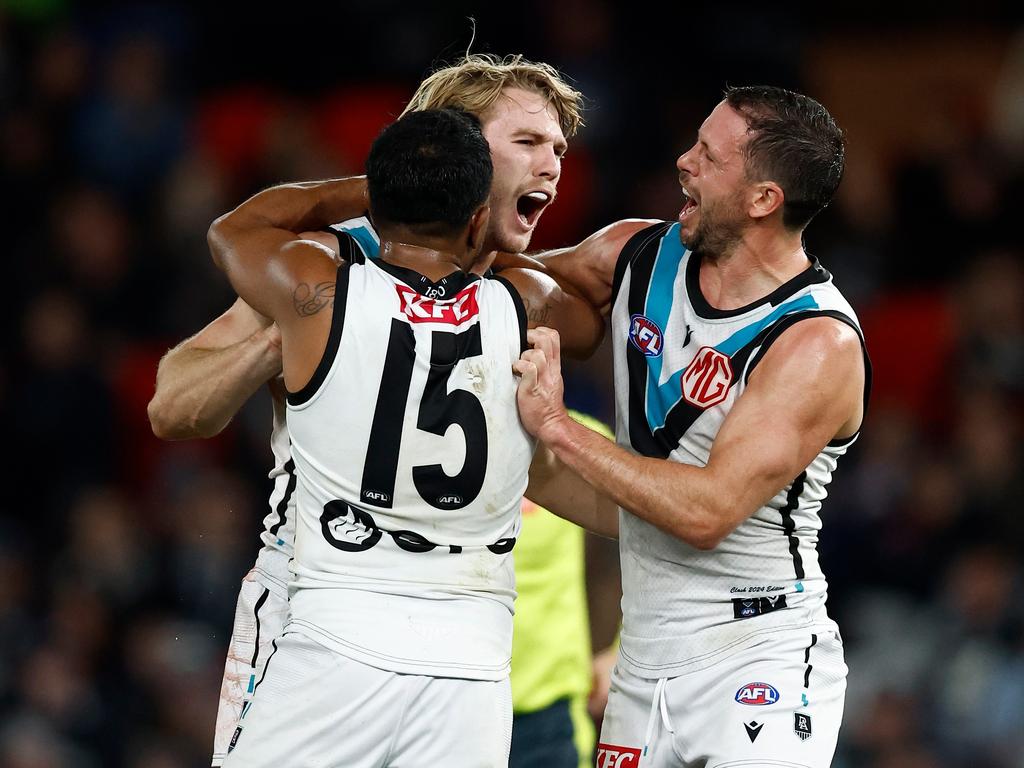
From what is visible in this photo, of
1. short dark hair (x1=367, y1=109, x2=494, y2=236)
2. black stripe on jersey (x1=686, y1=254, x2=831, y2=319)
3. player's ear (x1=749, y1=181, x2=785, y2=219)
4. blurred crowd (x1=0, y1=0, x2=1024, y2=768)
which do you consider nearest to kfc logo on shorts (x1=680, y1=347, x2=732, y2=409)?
black stripe on jersey (x1=686, y1=254, x2=831, y2=319)

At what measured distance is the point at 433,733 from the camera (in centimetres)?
350

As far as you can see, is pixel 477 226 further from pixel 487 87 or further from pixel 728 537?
pixel 728 537

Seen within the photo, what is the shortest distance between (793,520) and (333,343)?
146 cm

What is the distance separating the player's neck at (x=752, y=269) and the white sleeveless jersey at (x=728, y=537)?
0.03 metres

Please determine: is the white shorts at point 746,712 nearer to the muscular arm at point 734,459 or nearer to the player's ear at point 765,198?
the muscular arm at point 734,459

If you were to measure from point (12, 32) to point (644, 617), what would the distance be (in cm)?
816

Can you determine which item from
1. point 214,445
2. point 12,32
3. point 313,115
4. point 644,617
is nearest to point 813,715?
point 644,617

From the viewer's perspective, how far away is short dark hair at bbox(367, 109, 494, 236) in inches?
139

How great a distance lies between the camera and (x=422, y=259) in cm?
361

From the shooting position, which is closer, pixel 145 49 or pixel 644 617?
pixel 644 617

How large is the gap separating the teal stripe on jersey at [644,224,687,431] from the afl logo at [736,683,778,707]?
30.1 inches

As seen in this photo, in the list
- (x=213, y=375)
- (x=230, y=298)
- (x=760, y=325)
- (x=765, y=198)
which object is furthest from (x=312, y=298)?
(x=230, y=298)

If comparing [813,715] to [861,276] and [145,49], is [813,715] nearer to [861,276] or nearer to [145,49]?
[861,276]

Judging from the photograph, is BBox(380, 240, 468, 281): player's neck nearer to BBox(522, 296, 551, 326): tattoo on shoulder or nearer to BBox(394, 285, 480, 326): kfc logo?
BBox(394, 285, 480, 326): kfc logo
